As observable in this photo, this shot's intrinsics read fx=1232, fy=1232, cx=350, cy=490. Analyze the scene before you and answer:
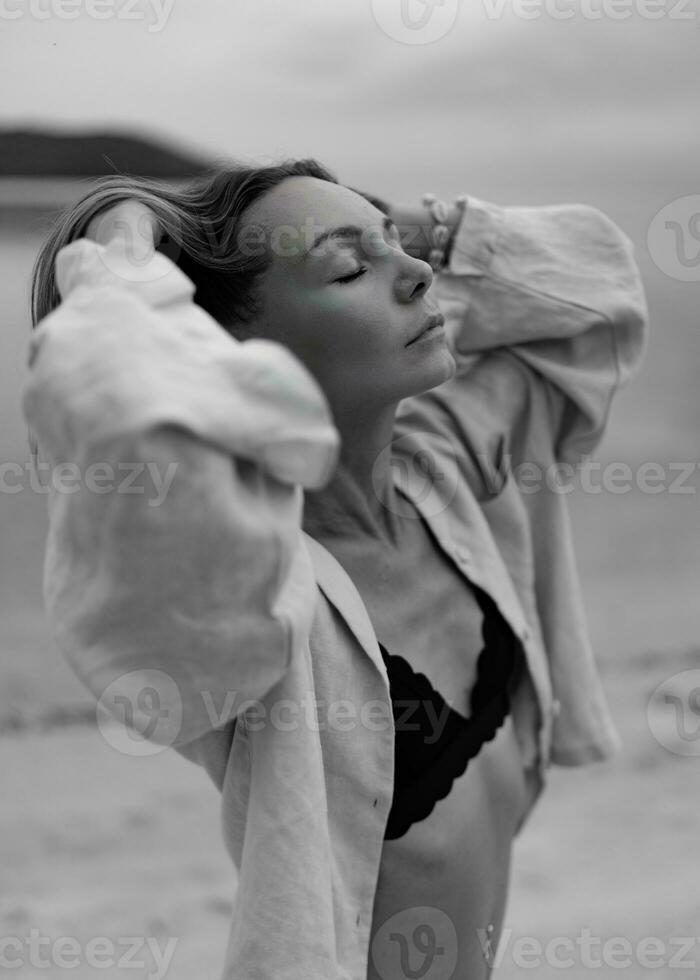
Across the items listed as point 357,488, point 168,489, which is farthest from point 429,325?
point 168,489

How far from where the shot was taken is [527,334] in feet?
4.06

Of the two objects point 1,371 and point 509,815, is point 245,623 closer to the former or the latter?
point 509,815

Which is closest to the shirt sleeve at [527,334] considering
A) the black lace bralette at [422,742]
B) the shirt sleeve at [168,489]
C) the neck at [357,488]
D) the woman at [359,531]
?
the woman at [359,531]

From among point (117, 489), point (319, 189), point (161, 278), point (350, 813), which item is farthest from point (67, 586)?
point (319, 189)

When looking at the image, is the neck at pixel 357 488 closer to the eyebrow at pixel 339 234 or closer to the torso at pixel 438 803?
the torso at pixel 438 803

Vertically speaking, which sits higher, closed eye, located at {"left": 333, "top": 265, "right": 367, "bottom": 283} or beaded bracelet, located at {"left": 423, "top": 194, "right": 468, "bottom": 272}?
closed eye, located at {"left": 333, "top": 265, "right": 367, "bottom": 283}

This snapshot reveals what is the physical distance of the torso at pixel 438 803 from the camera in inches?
41.6

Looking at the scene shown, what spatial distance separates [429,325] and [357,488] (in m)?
0.16

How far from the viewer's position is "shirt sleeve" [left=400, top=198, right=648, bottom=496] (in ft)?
4.05

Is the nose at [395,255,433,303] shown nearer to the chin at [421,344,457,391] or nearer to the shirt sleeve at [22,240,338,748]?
the chin at [421,344,457,391]

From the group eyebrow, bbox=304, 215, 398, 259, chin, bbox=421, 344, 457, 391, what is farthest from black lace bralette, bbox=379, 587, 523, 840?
eyebrow, bbox=304, 215, 398, 259

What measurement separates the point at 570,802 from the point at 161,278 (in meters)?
1.98

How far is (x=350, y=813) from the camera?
38.4 inches

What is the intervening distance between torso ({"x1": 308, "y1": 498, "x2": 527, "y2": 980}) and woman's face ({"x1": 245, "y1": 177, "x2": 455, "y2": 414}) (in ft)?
0.55
